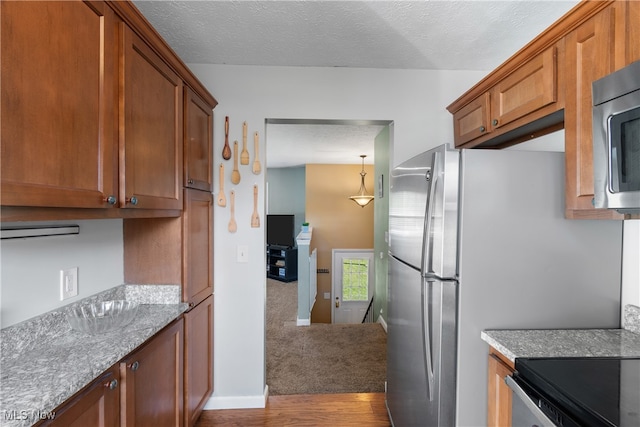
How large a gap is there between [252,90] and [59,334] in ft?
5.86

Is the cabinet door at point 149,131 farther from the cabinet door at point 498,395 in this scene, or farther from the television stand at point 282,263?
the television stand at point 282,263

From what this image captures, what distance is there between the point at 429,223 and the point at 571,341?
29.1 inches

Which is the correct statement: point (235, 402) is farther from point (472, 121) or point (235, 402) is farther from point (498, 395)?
point (472, 121)

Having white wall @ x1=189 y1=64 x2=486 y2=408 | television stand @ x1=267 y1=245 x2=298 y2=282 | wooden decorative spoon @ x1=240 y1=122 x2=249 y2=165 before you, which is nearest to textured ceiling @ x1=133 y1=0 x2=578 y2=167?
white wall @ x1=189 y1=64 x2=486 y2=408

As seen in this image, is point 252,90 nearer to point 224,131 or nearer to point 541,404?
point 224,131

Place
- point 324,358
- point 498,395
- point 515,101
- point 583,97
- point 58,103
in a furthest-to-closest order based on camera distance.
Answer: point 324,358 < point 515,101 < point 498,395 < point 583,97 < point 58,103

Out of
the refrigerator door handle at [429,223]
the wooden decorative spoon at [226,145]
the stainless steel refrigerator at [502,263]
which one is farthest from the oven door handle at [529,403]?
the wooden decorative spoon at [226,145]

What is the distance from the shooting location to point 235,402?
2.09 meters

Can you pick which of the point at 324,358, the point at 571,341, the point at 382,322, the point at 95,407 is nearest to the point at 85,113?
the point at 95,407

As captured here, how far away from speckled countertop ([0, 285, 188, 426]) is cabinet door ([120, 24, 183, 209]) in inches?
21.5

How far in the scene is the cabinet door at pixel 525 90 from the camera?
1268mm

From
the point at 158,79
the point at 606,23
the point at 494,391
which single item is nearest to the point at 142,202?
the point at 158,79

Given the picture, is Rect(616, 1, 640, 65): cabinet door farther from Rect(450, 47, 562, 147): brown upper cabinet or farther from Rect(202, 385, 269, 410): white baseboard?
Rect(202, 385, 269, 410): white baseboard

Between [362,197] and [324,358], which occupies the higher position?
[362,197]
